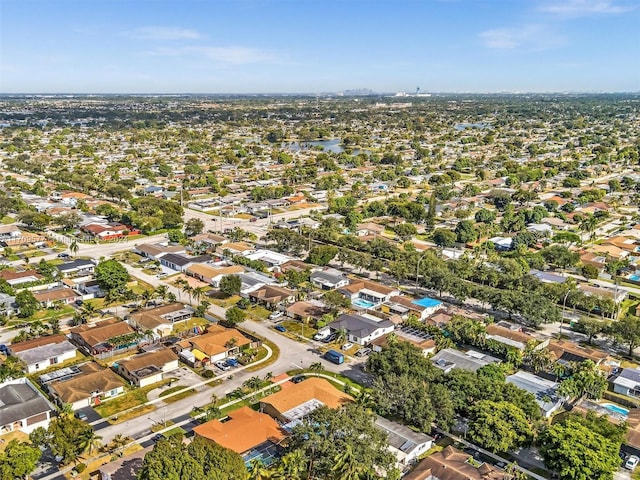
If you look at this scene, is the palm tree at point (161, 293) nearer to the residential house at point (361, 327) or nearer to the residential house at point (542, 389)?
the residential house at point (361, 327)

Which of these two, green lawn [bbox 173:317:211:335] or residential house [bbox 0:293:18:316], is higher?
residential house [bbox 0:293:18:316]

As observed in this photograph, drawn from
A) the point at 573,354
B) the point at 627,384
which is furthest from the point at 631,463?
the point at 573,354

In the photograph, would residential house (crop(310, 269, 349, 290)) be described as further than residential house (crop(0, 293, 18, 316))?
Yes

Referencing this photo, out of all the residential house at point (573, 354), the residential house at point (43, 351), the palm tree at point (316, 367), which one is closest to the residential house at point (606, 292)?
the residential house at point (573, 354)

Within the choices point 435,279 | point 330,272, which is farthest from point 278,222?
point 435,279

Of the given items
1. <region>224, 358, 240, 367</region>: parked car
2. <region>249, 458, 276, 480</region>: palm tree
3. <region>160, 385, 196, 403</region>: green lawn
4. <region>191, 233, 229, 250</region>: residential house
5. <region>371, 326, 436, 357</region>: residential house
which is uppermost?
<region>249, 458, 276, 480</region>: palm tree

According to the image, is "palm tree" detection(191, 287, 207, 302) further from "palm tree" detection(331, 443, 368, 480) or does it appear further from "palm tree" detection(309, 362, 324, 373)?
"palm tree" detection(331, 443, 368, 480)

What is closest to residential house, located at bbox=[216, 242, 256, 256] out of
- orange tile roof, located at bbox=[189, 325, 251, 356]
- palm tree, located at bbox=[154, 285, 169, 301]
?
palm tree, located at bbox=[154, 285, 169, 301]
